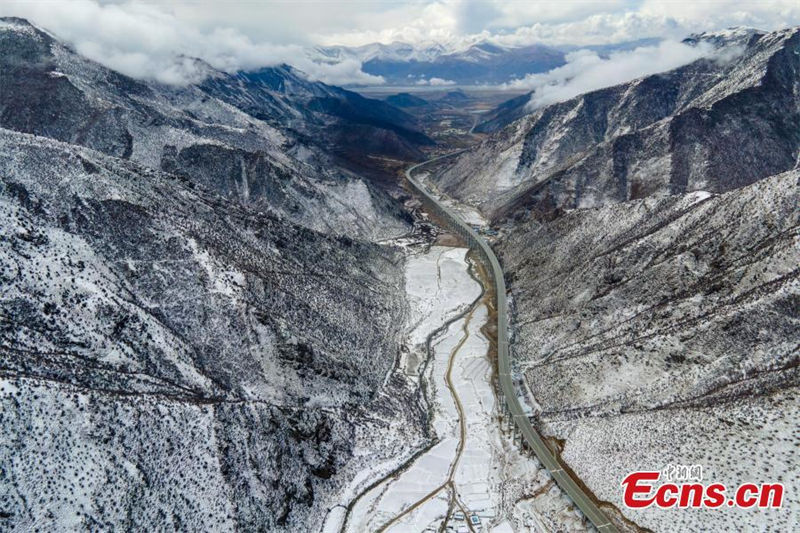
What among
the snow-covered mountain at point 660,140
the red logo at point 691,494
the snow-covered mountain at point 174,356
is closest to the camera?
the snow-covered mountain at point 174,356

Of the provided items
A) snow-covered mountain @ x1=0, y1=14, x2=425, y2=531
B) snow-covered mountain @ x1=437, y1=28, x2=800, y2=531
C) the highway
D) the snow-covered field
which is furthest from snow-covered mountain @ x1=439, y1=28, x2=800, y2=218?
snow-covered mountain @ x1=0, y1=14, x2=425, y2=531

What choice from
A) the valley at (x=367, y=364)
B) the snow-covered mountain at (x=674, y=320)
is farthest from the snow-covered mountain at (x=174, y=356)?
the snow-covered mountain at (x=674, y=320)

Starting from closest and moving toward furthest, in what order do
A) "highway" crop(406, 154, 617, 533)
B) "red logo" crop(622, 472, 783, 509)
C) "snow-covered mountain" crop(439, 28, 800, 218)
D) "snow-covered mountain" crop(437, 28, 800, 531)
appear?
"red logo" crop(622, 472, 783, 509) < "snow-covered mountain" crop(437, 28, 800, 531) < "highway" crop(406, 154, 617, 533) < "snow-covered mountain" crop(439, 28, 800, 218)

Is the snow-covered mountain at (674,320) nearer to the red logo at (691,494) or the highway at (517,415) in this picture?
the red logo at (691,494)

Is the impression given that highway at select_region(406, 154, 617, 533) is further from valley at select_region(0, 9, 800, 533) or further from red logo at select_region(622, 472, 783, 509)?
red logo at select_region(622, 472, 783, 509)

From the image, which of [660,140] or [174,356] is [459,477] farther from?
[660,140]

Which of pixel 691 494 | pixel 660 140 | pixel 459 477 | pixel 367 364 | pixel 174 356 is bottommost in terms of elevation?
pixel 459 477

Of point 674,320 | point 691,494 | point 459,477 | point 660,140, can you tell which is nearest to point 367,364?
point 459,477

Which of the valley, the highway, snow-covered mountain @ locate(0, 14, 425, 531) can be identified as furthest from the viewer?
the highway
